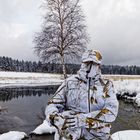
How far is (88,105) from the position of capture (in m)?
2.63

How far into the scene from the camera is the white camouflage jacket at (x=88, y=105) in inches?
101

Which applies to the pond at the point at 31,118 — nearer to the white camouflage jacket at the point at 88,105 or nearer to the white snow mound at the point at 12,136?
the white snow mound at the point at 12,136

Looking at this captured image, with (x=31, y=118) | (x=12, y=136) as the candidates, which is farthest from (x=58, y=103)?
(x=31, y=118)

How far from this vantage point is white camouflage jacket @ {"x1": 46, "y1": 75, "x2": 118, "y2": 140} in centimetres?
256

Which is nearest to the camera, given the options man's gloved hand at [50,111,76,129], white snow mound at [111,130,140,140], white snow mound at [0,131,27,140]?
man's gloved hand at [50,111,76,129]

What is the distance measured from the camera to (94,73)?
266 cm

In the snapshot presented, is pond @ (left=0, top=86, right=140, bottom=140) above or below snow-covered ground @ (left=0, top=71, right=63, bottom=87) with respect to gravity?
below

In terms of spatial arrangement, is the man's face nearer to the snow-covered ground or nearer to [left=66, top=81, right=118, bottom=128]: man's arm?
[left=66, top=81, right=118, bottom=128]: man's arm

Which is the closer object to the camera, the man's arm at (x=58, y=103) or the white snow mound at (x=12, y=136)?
the man's arm at (x=58, y=103)

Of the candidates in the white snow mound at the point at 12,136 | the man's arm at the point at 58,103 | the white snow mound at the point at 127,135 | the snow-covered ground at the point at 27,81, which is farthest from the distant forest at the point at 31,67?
the man's arm at the point at 58,103

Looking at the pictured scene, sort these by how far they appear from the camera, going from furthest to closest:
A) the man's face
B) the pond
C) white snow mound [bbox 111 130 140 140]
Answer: the pond, white snow mound [bbox 111 130 140 140], the man's face

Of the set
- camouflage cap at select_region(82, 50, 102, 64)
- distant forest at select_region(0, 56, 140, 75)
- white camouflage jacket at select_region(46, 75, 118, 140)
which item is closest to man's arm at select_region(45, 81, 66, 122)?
white camouflage jacket at select_region(46, 75, 118, 140)

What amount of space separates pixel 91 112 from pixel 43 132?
780cm

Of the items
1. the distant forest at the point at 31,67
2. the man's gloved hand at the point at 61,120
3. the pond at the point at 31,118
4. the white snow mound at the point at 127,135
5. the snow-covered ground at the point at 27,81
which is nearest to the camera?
the man's gloved hand at the point at 61,120
